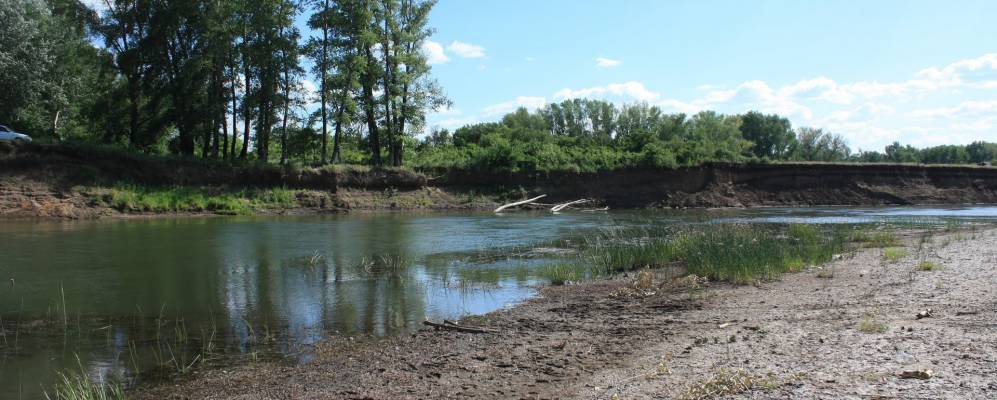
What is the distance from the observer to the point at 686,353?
24.5ft

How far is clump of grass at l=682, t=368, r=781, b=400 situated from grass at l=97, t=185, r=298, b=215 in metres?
36.5

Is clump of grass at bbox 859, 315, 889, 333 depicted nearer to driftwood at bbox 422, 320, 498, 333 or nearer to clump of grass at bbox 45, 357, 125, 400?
driftwood at bbox 422, 320, 498, 333

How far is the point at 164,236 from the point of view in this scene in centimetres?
2470

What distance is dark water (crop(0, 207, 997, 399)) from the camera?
354 inches

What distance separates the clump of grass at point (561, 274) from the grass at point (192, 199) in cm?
2824

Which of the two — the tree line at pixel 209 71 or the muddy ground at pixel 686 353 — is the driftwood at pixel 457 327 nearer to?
the muddy ground at pixel 686 353

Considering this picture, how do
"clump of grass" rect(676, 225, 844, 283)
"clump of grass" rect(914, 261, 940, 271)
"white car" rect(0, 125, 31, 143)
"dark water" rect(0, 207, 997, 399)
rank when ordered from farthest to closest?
"white car" rect(0, 125, 31, 143) < "clump of grass" rect(676, 225, 844, 283) < "clump of grass" rect(914, 261, 940, 271) < "dark water" rect(0, 207, 997, 399)

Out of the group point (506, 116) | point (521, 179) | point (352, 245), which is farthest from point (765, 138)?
point (352, 245)

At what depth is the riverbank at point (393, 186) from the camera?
3525 cm

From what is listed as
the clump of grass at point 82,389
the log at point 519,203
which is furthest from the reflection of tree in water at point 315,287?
the log at point 519,203

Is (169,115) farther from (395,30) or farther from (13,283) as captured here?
(13,283)

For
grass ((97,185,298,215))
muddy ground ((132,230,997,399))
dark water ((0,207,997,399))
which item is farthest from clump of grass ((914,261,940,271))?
grass ((97,185,298,215))

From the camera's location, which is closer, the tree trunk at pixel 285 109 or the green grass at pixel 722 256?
the green grass at pixel 722 256

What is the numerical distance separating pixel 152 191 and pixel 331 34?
15.5 m
